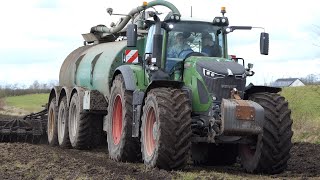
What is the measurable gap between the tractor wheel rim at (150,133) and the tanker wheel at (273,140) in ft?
5.49

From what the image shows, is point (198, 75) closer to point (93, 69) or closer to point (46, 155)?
point (46, 155)

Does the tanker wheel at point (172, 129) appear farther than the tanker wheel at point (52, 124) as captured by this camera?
No

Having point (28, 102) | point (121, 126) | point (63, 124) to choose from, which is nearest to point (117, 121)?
point (121, 126)

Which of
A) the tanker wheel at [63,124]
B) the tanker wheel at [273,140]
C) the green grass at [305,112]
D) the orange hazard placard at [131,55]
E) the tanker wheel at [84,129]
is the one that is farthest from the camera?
the green grass at [305,112]

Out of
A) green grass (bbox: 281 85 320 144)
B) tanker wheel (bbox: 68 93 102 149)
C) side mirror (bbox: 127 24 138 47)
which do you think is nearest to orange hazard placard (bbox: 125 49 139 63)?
side mirror (bbox: 127 24 138 47)

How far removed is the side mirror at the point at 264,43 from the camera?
10578 millimetres

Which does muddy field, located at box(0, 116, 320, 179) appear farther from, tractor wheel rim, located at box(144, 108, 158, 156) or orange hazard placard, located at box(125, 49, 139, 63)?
orange hazard placard, located at box(125, 49, 139, 63)

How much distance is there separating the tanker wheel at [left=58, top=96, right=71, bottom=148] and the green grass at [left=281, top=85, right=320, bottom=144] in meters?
7.15

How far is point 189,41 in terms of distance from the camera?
10.7m

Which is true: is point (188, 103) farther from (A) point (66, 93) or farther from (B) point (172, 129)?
(A) point (66, 93)

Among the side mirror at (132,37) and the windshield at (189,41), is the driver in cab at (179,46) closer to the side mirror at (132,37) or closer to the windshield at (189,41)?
the windshield at (189,41)

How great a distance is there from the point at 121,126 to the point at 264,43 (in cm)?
348

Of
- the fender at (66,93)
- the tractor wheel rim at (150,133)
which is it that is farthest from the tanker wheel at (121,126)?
the fender at (66,93)

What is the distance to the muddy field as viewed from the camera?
876 cm
